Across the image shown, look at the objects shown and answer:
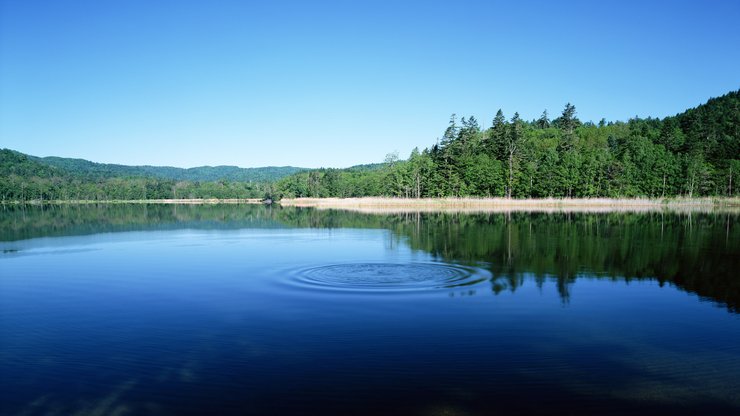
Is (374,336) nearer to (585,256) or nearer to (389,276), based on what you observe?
(389,276)

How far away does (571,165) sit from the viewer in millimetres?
95375

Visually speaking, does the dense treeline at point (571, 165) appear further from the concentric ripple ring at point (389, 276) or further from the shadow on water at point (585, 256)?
the concentric ripple ring at point (389, 276)

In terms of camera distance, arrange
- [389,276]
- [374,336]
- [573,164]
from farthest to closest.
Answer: [573,164], [389,276], [374,336]

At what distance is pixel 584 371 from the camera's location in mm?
8016

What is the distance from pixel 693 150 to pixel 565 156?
3065 centimetres

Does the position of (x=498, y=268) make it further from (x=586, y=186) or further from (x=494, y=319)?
(x=586, y=186)

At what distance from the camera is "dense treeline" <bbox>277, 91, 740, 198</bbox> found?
308 ft

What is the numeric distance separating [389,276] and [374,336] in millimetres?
6719

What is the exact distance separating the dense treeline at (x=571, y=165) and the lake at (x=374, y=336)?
77.9 meters

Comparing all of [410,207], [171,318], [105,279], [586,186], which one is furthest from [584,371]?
[586,186]

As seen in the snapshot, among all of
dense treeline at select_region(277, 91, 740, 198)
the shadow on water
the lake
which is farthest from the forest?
the lake

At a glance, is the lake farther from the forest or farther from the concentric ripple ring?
the forest

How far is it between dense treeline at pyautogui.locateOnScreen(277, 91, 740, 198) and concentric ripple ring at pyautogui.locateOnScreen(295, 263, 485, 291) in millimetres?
81332

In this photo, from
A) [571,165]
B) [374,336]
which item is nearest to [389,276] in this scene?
[374,336]
